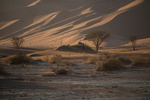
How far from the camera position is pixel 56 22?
4813 inches

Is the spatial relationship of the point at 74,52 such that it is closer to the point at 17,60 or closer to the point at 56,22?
the point at 17,60

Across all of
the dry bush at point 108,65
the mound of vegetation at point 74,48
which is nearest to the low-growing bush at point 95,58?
the dry bush at point 108,65

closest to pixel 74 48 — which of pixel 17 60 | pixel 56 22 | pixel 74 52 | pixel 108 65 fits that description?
pixel 74 52

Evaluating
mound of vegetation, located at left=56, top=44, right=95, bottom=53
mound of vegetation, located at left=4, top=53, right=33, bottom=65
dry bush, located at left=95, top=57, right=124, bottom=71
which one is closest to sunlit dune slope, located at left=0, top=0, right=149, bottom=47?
mound of vegetation, located at left=56, top=44, right=95, bottom=53

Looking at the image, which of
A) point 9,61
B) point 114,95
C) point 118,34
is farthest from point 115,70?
point 118,34

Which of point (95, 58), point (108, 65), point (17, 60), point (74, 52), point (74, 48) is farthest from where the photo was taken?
point (74, 48)

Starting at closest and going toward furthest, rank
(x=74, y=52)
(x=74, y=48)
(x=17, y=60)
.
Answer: (x=17, y=60), (x=74, y=52), (x=74, y=48)

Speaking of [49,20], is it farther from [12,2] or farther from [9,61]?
[9,61]

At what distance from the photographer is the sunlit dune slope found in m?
82.1

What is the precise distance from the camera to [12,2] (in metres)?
179

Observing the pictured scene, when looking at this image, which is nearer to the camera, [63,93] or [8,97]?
[8,97]

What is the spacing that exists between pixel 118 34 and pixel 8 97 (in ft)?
270

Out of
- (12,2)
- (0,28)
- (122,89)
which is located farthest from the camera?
(12,2)

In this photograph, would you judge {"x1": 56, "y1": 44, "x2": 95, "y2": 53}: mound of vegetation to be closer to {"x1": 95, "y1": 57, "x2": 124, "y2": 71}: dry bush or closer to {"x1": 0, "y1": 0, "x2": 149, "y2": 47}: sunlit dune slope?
{"x1": 95, "y1": 57, "x2": 124, "y2": 71}: dry bush
